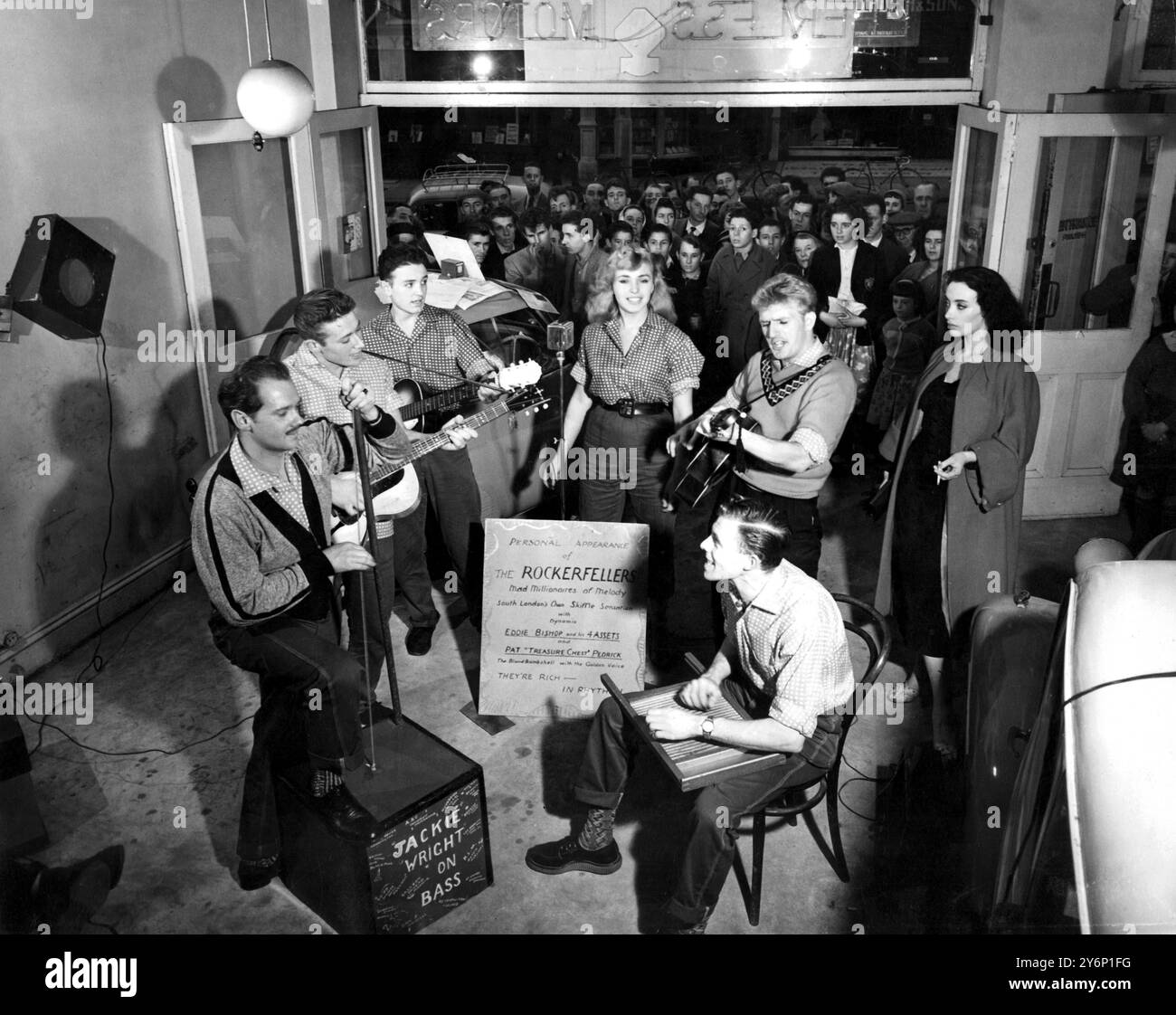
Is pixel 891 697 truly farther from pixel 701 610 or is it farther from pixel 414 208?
pixel 414 208

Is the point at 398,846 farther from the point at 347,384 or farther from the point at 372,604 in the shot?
the point at 347,384

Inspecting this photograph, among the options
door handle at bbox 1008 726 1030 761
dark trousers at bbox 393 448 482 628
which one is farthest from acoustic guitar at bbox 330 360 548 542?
door handle at bbox 1008 726 1030 761

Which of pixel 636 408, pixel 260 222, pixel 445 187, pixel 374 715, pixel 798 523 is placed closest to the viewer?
pixel 374 715

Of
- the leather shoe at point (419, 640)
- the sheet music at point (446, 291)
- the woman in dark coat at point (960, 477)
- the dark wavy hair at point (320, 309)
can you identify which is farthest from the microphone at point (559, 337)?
the woman in dark coat at point (960, 477)

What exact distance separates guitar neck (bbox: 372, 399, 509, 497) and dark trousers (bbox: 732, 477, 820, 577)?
3.56ft

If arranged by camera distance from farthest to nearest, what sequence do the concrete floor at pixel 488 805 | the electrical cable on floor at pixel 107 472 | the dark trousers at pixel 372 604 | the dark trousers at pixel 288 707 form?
the electrical cable on floor at pixel 107 472 < the dark trousers at pixel 372 604 < the concrete floor at pixel 488 805 < the dark trousers at pixel 288 707

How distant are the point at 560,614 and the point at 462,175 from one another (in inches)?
220

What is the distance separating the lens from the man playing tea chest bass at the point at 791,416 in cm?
381

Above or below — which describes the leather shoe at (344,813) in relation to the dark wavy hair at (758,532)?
below

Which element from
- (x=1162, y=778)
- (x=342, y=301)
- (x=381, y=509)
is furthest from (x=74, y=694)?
(x=1162, y=778)

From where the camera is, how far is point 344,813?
3162 millimetres

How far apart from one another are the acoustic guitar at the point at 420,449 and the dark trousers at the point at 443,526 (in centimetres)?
11

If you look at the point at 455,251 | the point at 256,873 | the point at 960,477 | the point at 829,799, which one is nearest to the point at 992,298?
the point at 960,477

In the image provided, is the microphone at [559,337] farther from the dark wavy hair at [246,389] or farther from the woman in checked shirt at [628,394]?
the dark wavy hair at [246,389]
